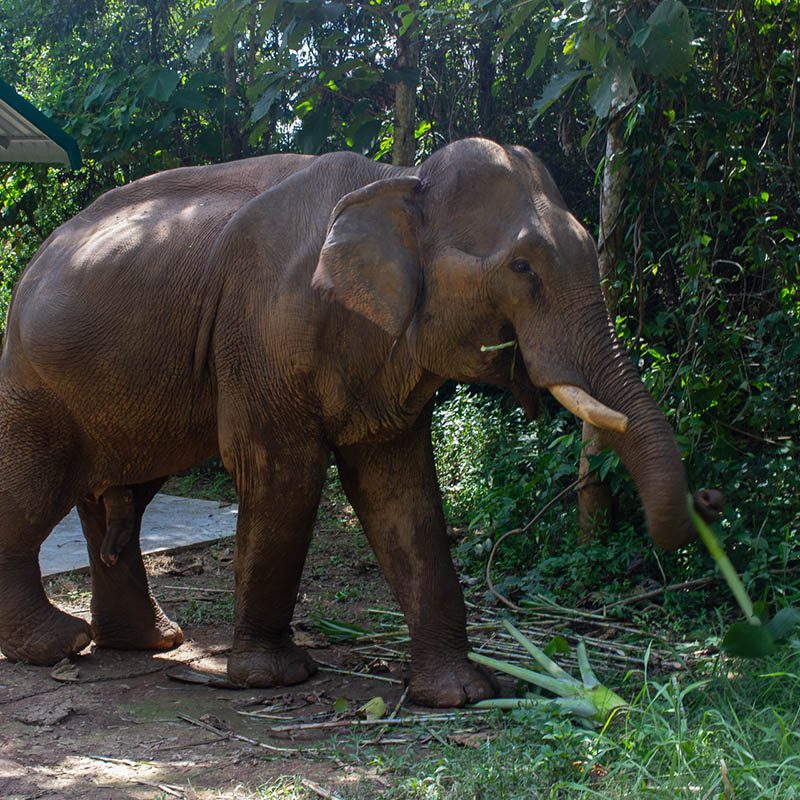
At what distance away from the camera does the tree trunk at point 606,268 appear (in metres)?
6.07

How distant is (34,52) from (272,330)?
9.51 m

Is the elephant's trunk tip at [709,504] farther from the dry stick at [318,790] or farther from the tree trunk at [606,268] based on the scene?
the tree trunk at [606,268]

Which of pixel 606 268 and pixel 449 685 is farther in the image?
pixel 606 268

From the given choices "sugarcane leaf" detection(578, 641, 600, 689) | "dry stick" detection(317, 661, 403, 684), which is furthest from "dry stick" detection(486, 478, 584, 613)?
"sugarcane leaf" detection(578, 641, 600, 689)

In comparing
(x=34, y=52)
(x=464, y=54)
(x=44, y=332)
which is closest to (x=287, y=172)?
(x=44, y=332)

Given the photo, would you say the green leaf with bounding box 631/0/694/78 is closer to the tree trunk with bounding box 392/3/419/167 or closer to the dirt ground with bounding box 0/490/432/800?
the dirt ground with bounding box 0/490/432/800

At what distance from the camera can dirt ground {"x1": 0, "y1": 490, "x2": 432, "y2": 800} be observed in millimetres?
3545

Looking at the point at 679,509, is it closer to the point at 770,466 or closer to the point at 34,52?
the point at 770,466

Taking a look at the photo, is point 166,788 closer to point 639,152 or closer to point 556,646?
point 556,646

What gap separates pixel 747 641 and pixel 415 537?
1.49 m

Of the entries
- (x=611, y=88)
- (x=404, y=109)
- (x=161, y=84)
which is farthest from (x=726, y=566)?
(x=161, y=84)

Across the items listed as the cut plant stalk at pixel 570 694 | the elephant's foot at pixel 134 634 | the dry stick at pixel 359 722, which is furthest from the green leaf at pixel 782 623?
the elephant's foot at pixel 134 634

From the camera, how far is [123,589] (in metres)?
5.30

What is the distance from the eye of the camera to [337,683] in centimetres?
468
